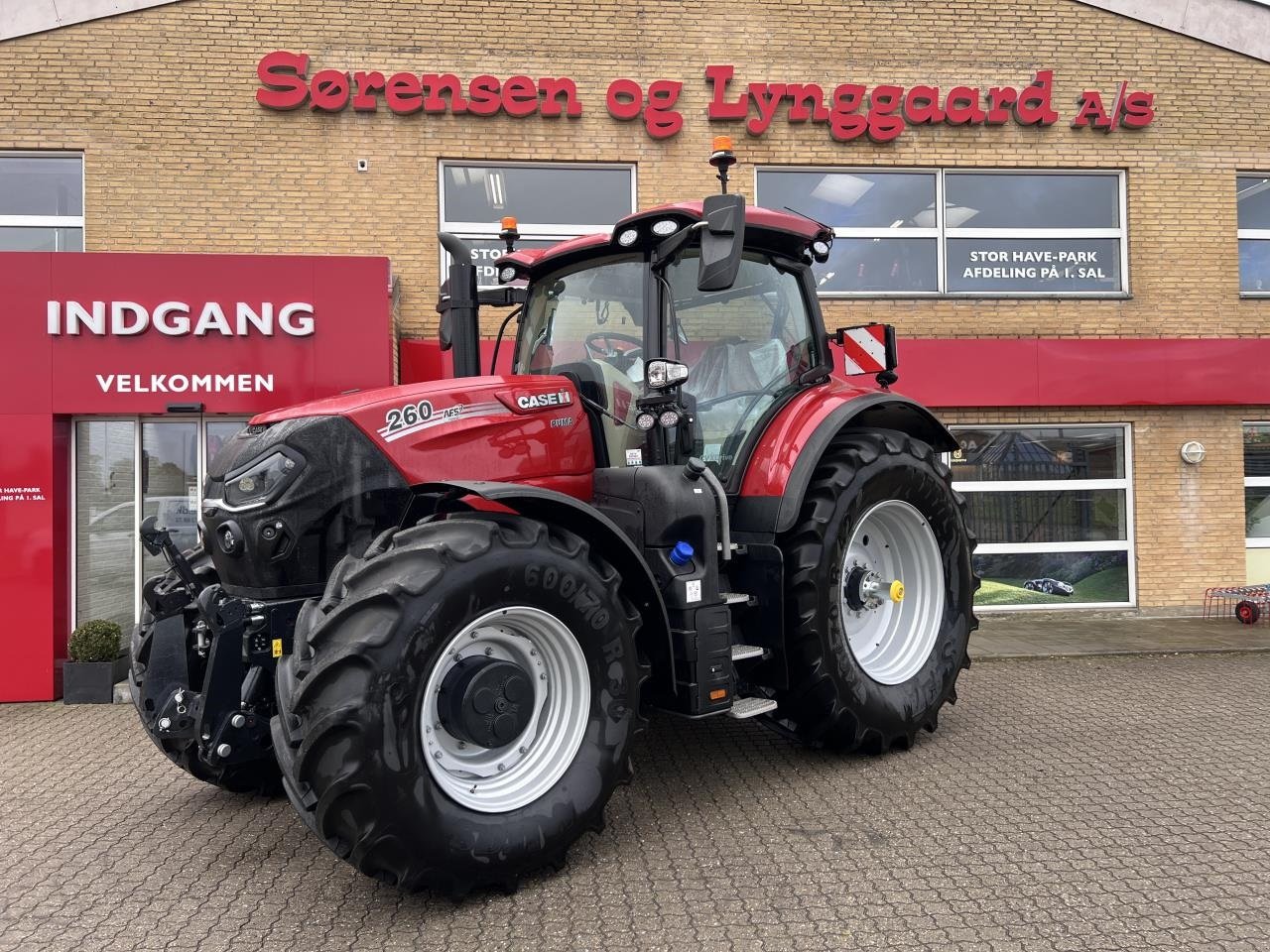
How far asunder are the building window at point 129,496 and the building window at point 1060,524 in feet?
24.1

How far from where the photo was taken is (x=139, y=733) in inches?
227

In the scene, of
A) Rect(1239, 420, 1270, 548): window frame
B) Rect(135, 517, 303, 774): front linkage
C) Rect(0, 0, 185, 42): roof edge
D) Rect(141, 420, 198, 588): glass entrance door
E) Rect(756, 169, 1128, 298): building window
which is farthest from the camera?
Rect(1239, 420, 1270, 548): window frame

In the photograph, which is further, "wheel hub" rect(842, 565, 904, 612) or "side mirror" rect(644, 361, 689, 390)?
"wheel hub" rect(842, 565, 904, 612)

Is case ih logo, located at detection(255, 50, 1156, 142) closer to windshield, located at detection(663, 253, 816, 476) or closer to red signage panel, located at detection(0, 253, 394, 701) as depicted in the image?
red signage panel, located at detection(0, 253, 394, 701)

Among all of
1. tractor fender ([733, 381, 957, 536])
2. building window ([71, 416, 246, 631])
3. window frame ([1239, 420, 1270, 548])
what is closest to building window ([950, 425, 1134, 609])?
window frame ([1239, 420, 1270, 548])

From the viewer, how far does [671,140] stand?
9.16 m

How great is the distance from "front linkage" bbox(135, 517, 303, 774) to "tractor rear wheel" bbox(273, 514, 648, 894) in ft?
1.08

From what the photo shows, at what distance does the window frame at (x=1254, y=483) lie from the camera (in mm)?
9625

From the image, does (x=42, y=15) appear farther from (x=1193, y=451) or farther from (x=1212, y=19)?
(x=1193, y=451)

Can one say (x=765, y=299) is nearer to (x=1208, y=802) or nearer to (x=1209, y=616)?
(x=1208, y=802)

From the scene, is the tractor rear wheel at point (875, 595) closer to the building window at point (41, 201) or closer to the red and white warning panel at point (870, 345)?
the red and white warning panel at point (870, 345)

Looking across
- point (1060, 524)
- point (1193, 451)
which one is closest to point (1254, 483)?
point (1193, 451)

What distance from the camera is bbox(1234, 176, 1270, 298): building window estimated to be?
9.79 meters

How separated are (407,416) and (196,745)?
5.45 ft
